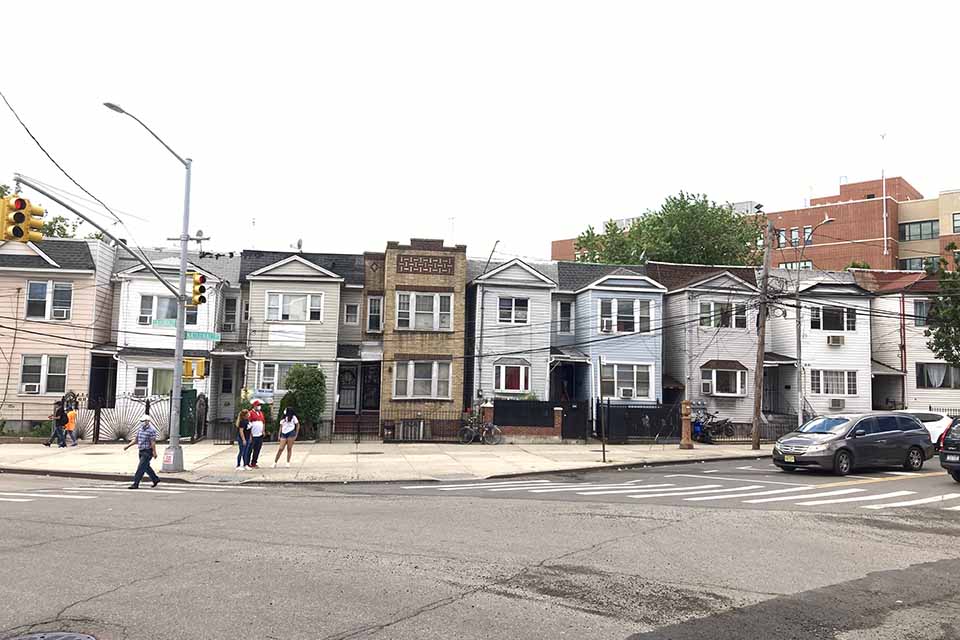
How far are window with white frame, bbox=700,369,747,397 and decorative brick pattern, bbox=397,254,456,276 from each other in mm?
Answer: 13953

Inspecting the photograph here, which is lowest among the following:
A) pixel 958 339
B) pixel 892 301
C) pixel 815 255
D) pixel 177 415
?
pixel 177 415

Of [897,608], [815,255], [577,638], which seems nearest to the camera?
[577,638]

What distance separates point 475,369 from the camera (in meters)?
35.1

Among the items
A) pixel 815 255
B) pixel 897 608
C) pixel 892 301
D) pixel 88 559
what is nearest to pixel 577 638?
pixel 897 608

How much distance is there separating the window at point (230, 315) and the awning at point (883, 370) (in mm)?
33365

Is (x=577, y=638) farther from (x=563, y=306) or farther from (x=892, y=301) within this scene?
(x=892, y=301)

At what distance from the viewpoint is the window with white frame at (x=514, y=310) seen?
118 ft

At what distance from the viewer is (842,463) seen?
19.5 meters

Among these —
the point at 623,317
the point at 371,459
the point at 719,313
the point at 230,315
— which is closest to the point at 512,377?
the point at 623,317

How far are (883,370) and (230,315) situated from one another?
34.6 meters

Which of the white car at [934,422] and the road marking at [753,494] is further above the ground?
the white car at [934,422]

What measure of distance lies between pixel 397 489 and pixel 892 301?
34.7 m

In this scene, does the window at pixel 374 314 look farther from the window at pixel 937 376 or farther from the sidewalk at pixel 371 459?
the window at pixel 937 376

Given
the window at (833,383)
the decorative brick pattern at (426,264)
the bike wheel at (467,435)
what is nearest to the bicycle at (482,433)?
the bike wheel at (467,435)
